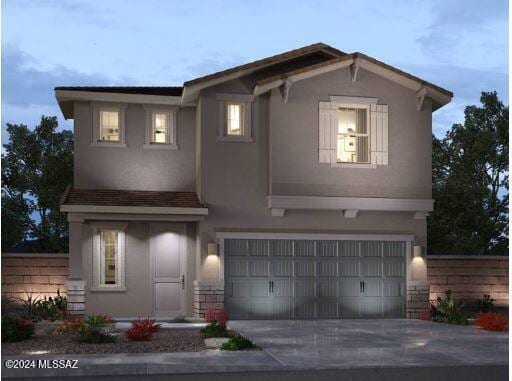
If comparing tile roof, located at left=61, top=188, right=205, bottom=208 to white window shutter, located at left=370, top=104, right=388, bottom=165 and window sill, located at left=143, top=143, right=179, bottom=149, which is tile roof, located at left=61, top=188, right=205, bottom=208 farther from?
white window shutter, located at left=370, top=104, right=388, bottom=165

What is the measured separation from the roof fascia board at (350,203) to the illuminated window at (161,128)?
3.61 meters

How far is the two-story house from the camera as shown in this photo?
2109cm

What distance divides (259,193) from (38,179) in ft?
52.3

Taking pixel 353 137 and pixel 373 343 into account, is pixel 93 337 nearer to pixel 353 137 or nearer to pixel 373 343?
pixel 373 343

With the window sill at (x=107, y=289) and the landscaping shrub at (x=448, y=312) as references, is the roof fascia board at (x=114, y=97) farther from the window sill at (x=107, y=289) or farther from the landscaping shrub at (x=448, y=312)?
the landscaping shrub at (x=448, y=312)

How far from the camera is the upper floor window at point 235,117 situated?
21422 mm

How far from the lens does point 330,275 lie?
21766 millimetres

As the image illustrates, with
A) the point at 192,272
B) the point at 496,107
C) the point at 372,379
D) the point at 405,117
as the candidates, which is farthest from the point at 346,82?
the point at 496,107

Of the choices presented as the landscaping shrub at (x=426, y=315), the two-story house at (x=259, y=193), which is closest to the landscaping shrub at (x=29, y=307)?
the two-story house at (x=259, y=193)

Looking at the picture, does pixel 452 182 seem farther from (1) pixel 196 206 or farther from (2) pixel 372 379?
(2) pixel 372 379

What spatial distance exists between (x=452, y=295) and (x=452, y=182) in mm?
10911

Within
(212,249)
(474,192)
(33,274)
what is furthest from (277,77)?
(474,192)

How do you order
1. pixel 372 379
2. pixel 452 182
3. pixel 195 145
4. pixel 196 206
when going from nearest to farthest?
pixel 372 379 → pixel 196 206 → pixel 195 145 → pixel 452 182

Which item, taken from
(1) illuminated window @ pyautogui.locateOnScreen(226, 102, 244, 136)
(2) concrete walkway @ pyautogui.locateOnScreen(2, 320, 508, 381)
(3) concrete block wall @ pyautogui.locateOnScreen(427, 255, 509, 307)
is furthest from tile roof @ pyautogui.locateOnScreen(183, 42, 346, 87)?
(2) concrete walkway @ pyautogui.locateOnScreen(2, 320, 508, 381)
